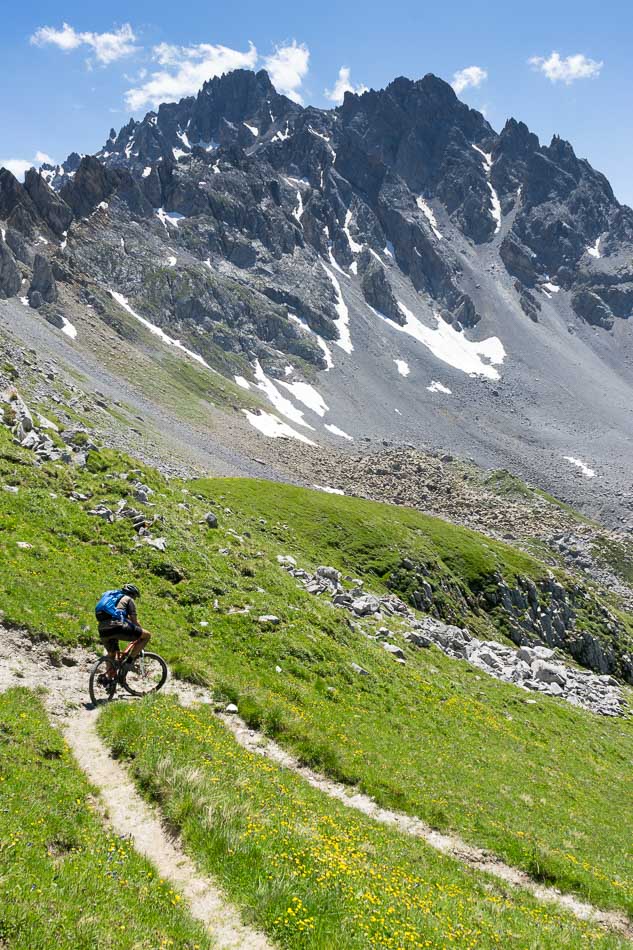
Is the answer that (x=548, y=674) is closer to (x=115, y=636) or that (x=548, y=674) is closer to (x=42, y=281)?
(x=115, y=636)

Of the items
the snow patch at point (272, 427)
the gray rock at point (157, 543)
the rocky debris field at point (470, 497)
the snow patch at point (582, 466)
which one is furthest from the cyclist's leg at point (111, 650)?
the snow patch at point (582, 466)

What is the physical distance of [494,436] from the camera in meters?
180

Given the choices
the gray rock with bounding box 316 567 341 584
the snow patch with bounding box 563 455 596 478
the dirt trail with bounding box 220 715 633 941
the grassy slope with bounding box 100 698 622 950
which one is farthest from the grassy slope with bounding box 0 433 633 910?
the snow patch with bounding box 563 455 596 478

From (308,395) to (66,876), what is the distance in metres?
174

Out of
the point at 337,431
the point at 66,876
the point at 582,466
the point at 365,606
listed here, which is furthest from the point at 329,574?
the point at 582,466

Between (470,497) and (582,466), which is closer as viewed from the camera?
(470,497)

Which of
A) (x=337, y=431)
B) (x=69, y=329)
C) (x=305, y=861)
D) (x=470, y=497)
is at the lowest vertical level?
(x=305, y=861)

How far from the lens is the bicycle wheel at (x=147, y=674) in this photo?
15.9 meters

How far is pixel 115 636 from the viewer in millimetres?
14961

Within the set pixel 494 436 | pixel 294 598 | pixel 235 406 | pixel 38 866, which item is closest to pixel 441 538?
pixel 294 598

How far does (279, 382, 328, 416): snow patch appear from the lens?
169788 millimetres

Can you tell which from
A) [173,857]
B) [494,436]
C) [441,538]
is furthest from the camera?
[494,436]

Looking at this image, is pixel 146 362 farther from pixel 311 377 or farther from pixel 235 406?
pixel 311 377

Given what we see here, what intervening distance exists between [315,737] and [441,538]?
140 ft
